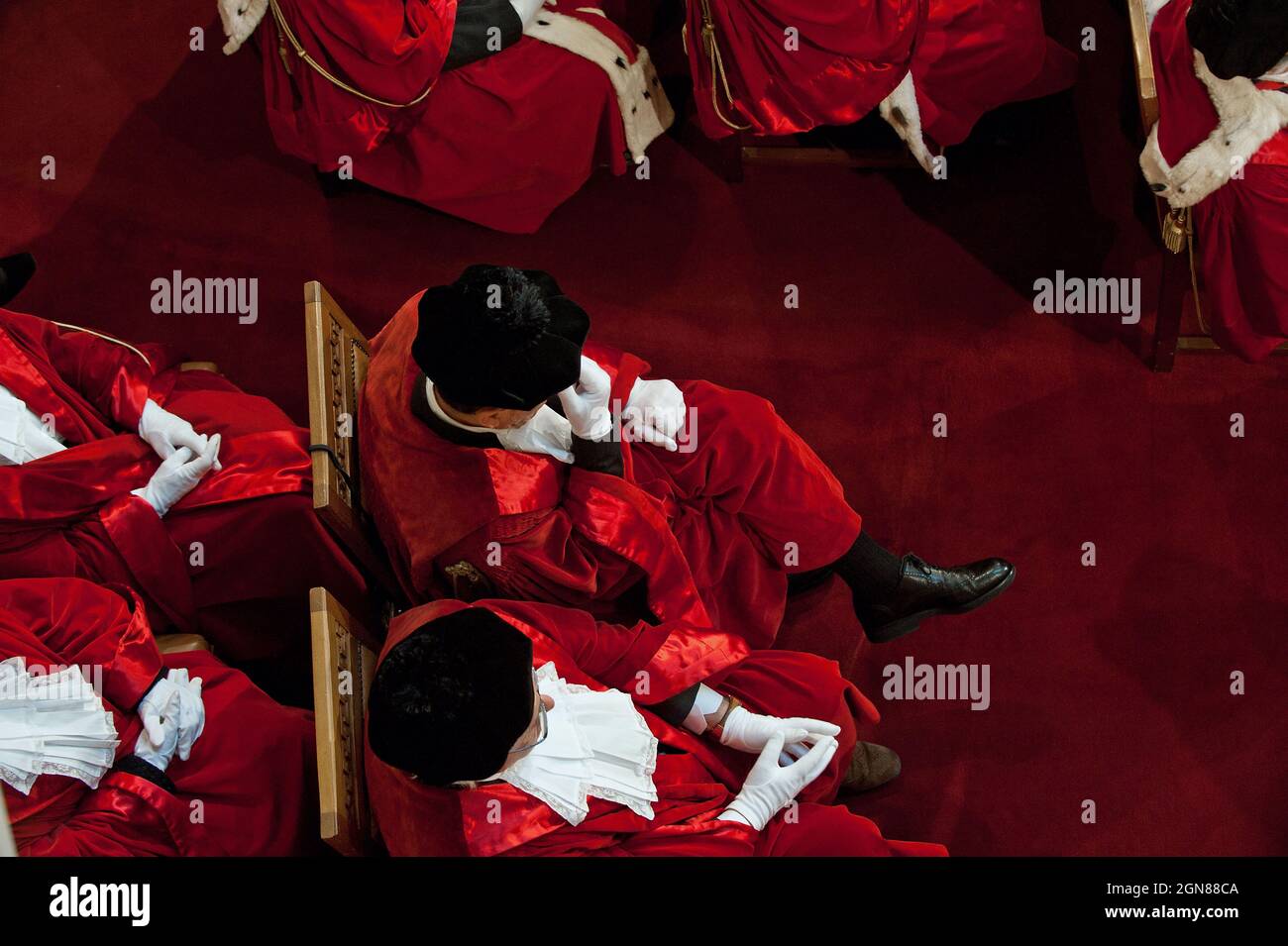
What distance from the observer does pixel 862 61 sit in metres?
3.00

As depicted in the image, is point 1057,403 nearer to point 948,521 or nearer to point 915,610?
point 948,521

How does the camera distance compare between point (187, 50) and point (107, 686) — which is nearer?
point (107, 686)

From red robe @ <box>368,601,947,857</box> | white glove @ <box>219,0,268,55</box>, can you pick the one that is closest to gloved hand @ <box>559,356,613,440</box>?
red robe @ <box>368,601,947,857</box>

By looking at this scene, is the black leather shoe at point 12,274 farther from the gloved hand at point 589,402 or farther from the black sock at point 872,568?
A: the black sock at point 872,568

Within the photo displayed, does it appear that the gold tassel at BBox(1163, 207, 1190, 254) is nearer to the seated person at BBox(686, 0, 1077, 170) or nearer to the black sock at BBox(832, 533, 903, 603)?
the seated person at BBox(686, 0, 1077, 170)

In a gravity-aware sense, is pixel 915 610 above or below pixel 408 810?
above

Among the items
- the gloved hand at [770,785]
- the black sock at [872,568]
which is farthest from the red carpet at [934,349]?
the gloved hand at [770,785]

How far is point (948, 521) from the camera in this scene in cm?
315

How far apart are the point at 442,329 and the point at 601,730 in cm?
75

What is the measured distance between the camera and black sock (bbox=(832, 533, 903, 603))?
2.88m

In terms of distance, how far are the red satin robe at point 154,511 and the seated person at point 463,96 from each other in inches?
29.2

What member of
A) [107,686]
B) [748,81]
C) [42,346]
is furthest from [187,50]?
[107,686]

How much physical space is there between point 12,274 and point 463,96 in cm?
108

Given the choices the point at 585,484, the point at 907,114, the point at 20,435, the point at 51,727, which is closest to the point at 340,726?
the point at 51,727
